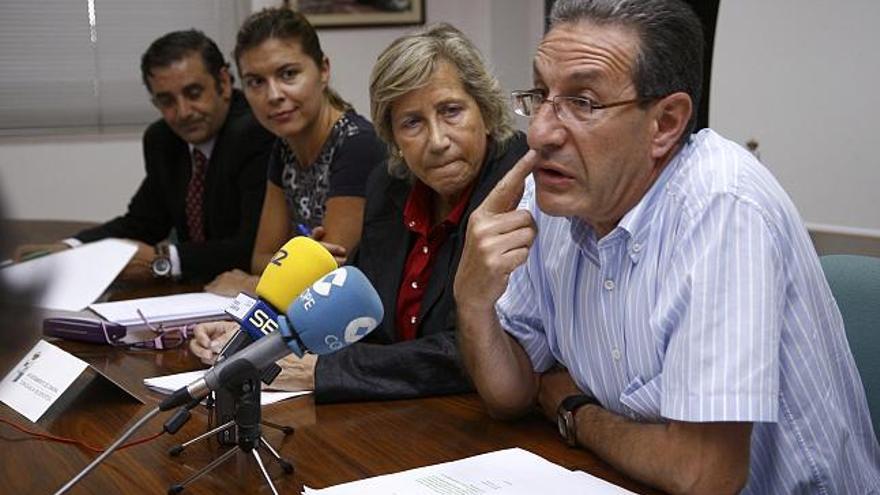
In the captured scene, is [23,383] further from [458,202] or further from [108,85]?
[108,85]

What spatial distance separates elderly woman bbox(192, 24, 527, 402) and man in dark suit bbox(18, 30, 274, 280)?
1.22 m

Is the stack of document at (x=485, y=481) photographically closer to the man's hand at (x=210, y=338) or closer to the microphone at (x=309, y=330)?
the microphone at (x=309, y=330)

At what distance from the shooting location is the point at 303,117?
2.97m

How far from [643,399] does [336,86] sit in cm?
411

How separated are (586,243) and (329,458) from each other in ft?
1.60

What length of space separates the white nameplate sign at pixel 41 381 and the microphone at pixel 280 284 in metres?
0.61

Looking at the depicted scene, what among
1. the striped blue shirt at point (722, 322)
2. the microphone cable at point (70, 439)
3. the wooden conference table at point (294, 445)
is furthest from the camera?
the microphone cable at point (70, 439)

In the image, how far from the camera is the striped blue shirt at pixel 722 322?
127 cm

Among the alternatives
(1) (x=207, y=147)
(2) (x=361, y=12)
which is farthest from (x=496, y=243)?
(2) (x=361, y=12)

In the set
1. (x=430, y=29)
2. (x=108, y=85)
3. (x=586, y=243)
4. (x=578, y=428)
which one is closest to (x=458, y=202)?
(x=430, y=29)

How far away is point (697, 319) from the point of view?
50.6 inches

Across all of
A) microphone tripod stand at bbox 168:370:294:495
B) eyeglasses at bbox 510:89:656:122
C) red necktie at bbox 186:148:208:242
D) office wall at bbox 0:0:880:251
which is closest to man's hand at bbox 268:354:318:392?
microphone tripod stand at bbox 168:370:294:495

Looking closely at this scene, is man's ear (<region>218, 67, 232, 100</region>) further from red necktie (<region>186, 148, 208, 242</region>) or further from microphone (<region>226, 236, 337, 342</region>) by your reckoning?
microphone (<region>226, 236, 337, 342</region>)

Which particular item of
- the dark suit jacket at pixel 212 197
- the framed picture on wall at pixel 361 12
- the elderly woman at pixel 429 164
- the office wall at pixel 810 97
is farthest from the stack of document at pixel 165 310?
the framed picture on wall at pixel 361 12
